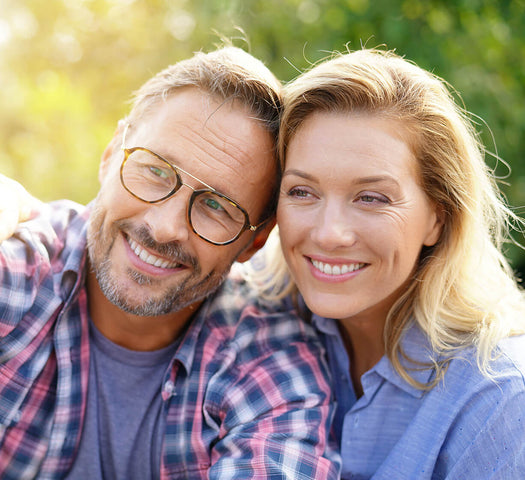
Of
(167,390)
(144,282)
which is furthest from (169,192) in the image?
(167,390)

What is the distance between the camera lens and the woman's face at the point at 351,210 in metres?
2.15

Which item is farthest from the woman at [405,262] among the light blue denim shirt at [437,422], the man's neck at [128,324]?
the man's neck at [128,324]

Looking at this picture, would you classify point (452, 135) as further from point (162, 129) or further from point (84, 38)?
point (84, 38)

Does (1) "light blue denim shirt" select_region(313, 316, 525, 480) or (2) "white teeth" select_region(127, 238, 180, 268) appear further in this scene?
(2) "white teeth" select_region(127, 238, 180, 268)

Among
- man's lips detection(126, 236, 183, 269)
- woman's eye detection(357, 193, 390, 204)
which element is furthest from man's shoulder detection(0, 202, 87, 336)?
woman's eye detection(357, 193, 390, 204)

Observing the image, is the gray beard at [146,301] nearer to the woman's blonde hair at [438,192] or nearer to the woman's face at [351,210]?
the woman's face at [351,210]

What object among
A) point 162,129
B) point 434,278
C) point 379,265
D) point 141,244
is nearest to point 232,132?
point 162,129

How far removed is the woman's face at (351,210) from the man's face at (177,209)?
0.21 metres

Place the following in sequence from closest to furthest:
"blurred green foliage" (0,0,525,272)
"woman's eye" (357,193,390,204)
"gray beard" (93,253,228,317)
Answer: "woman's eye" (357,193,390,204)
"gray beard" (93,253,228,317)
"blurred green foliage" (0,0,525,272)

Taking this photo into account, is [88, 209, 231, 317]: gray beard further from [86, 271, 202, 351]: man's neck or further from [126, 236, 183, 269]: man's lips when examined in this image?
[86, 271, 202, 351]: man's neck

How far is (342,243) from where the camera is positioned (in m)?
2.15

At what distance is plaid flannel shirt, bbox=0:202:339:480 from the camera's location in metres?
2.21

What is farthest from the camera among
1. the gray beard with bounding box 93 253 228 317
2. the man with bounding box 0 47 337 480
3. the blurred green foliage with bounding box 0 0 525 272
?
the blurred green foliage with bounding box 0 0 525 272

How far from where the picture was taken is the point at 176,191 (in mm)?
2297
